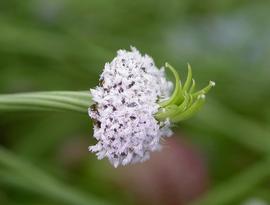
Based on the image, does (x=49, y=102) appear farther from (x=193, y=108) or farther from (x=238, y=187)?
(x=238, y=187)

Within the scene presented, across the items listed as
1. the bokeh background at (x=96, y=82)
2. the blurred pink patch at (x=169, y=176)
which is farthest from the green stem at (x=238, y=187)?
the blurred pink patch at (x=169, y=176)

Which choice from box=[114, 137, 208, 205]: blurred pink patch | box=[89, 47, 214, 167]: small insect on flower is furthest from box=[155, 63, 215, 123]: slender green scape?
box=[114, 137, 208, 205]: blurred pink patch

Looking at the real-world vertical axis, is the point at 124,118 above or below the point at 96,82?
below

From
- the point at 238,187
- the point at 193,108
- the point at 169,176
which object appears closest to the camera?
the point at 193,108

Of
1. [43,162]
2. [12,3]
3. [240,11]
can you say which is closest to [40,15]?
[12,3]

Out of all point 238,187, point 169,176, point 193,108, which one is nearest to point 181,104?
point 193,108

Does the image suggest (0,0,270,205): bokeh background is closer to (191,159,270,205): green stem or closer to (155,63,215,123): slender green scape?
(191,159,270,205): green stem

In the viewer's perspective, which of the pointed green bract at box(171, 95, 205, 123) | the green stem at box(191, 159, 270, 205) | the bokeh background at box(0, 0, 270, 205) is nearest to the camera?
the pointed green bract at box(171, 95, 205, 123)
